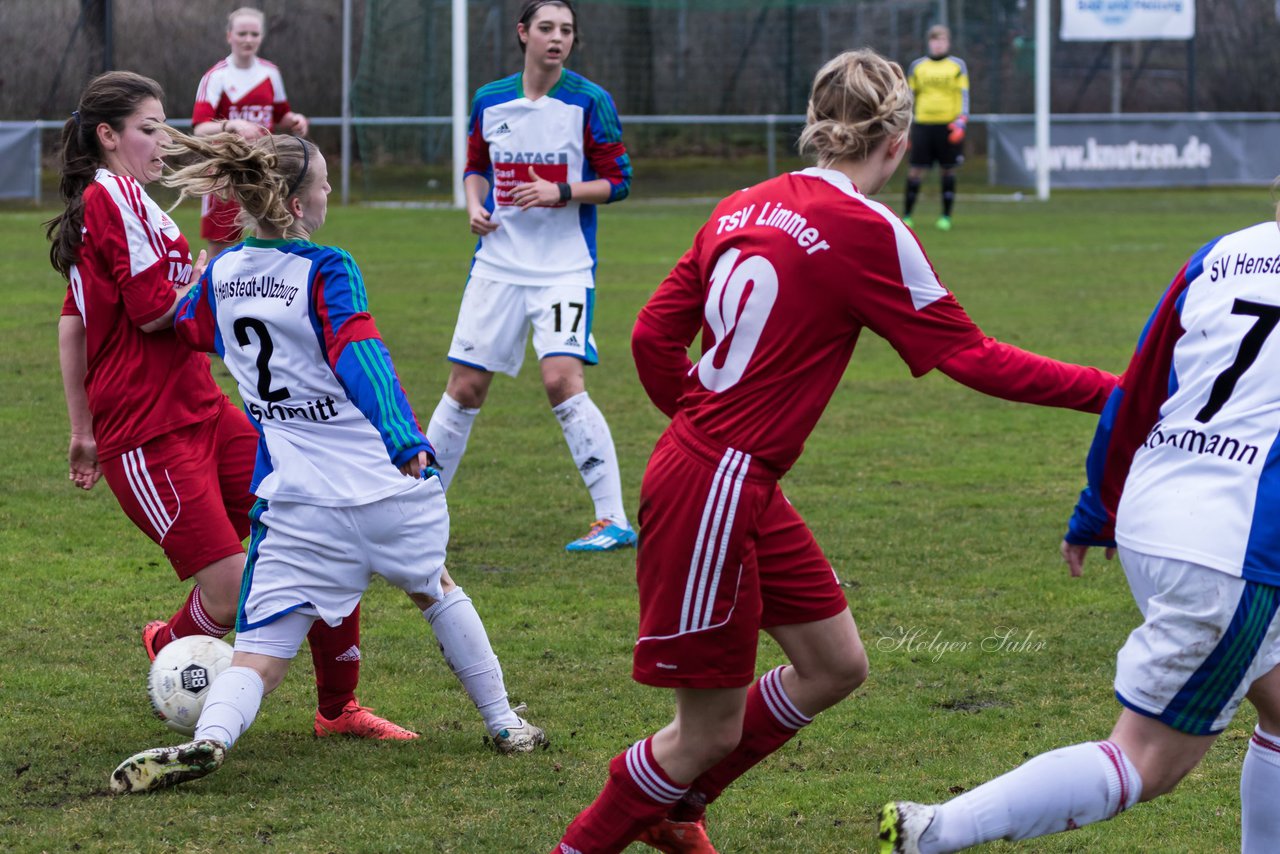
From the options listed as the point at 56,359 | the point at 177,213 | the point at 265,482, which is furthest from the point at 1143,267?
the point at 265,482

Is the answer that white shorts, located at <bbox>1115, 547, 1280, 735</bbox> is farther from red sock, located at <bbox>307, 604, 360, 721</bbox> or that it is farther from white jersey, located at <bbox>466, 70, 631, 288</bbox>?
white jersey, located at <bbox>466, 70, 631, 288</bbox>

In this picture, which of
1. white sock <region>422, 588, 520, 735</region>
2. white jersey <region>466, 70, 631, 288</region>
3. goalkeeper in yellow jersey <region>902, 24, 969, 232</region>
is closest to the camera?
white sock <region>422, 588, 520, 735</region>

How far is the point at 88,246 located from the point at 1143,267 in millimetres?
11951

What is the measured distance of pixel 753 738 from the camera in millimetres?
3354

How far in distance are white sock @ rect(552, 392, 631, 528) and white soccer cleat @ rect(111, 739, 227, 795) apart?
2782 mm

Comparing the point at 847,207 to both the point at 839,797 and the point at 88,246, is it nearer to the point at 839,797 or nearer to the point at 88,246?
the point at 839,797

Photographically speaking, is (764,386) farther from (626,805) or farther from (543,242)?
(543,242)

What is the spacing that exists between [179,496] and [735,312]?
5.85 feet

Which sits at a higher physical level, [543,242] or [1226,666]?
[543,242]

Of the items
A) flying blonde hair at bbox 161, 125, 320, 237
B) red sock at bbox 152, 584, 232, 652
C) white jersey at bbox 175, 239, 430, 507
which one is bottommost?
red sock at bbox 152, 584, 232, 652

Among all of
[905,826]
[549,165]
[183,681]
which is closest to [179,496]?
[183,681]

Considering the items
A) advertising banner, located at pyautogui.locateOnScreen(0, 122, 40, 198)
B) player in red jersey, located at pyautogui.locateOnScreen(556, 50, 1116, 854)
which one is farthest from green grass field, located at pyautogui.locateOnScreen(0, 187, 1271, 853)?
advertising banner, located at pyautogui.locateOnScreen(0, 122, 40, 198)

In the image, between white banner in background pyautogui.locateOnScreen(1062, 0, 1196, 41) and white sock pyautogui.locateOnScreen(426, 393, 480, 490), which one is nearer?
white sock pyautogui.locateOnScreen(426, 393, 480, 490)

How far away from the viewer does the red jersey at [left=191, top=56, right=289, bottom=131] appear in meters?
11.7
